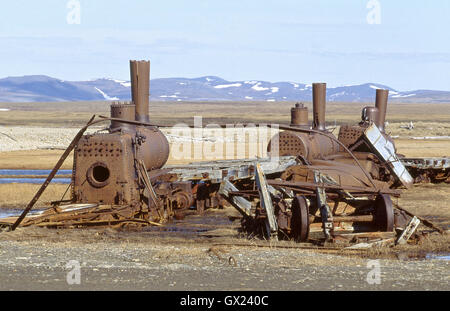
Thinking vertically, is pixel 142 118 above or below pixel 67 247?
above

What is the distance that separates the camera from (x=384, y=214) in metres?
16.7

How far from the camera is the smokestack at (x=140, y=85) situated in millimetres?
23094

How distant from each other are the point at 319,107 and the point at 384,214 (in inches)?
533

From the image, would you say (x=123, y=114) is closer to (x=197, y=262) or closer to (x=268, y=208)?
(x=268, y=208)

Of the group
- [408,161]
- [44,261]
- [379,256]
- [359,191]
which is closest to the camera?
[44,261]

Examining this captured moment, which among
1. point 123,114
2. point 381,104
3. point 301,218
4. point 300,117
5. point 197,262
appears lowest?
point 197,262

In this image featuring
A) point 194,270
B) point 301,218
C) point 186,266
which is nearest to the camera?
point 194,270

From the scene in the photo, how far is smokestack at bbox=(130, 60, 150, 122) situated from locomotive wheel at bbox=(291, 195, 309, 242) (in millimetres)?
8038

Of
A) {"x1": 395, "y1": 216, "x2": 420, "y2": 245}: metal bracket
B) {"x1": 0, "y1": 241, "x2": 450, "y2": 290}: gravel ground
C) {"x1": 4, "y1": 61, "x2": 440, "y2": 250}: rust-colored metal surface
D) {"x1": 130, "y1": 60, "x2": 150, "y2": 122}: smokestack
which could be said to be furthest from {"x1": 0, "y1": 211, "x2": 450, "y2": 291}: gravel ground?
{"x1": 130, "y1": 60, "x2": 150, "y2": 122}: smokestack

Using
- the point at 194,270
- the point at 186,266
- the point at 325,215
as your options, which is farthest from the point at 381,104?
the point at 194,270

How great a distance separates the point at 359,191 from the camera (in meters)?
17.4
